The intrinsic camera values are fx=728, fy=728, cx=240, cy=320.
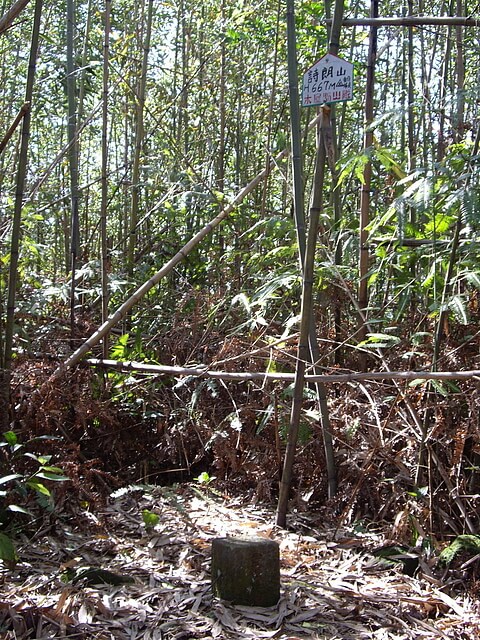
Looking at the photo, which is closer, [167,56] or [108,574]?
[108,574]

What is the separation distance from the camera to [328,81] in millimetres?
2326

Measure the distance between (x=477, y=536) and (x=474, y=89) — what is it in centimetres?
144

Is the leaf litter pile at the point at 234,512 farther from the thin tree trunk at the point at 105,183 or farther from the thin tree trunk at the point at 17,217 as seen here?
the thin tree trunk at the point at 105,183

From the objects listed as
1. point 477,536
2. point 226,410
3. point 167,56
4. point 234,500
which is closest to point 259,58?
point 167,56

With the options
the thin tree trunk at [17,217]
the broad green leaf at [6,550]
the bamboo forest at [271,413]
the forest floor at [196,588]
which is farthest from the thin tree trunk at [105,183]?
the broad green leaf at [6,550]

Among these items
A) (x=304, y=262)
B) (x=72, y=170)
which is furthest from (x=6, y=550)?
(x=72, y=170)

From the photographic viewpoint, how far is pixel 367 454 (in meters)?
2.62

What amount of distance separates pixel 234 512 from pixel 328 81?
Answer: 1612 mm

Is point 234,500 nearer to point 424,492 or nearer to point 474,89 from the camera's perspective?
point 424,492

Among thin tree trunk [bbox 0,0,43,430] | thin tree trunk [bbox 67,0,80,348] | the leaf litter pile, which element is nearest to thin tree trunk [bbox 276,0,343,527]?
the leaf litter pile

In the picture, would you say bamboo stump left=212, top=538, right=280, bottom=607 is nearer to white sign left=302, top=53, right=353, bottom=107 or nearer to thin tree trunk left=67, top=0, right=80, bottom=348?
white sign left=302, top=53, right=353, bottom=107

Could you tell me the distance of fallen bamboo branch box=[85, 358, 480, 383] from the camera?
2275 mm

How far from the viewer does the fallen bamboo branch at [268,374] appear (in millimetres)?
2275

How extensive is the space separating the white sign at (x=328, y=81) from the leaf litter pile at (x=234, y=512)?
1003 mm
